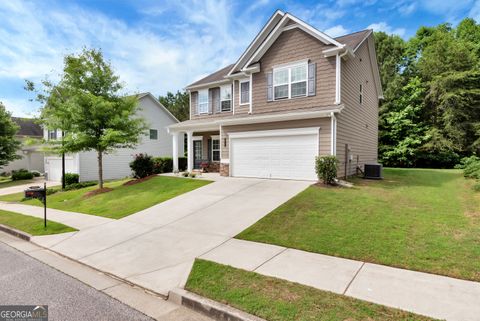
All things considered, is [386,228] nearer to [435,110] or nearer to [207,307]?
[207,307]

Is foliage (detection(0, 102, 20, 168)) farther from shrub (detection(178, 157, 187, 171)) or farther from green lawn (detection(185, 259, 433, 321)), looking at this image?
green lawn (detection(185, 259, 433, 321))

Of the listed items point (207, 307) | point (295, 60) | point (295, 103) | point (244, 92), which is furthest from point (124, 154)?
point (207, 307)

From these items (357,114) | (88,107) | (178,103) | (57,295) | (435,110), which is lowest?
(57,295)

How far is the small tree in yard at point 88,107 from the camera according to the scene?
13211mm

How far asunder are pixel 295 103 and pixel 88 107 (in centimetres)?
1069

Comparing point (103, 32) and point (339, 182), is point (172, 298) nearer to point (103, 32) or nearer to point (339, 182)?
point (339, 182)

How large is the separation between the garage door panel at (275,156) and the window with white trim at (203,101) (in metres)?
5.36

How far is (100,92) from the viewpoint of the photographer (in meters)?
14.3

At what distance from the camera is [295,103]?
1245 cm

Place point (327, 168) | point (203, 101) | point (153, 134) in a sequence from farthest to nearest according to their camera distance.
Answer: point (153, 134) < point (203, 101) < point (327, 168)

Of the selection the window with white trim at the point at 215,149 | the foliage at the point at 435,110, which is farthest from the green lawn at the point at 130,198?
the foliage at the point at 435,110

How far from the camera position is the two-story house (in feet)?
37.4

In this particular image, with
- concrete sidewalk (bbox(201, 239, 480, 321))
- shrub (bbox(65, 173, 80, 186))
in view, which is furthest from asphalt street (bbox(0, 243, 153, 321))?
shrub (bbox(65, 173, 80, 186))

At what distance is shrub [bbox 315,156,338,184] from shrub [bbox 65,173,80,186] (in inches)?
715
